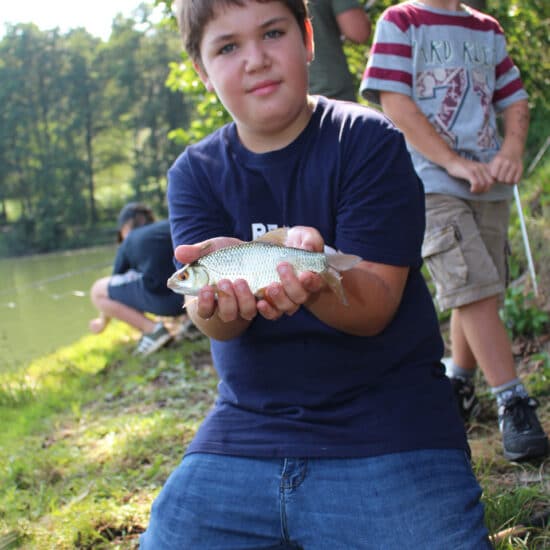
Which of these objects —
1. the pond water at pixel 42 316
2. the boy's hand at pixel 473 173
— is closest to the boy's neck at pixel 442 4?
the boy's hand at pixel 473 173

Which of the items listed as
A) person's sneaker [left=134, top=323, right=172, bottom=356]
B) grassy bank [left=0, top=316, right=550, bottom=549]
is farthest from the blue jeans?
person's sneaker [left=134, top=323, right=172, bottom=356]

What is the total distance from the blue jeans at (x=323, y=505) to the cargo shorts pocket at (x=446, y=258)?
1.03 m

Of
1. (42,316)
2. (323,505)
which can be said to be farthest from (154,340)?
(42,316)

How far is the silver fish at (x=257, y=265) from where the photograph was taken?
5.00ft

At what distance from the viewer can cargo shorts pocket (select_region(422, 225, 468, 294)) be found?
2.62 metres

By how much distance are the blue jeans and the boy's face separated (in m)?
1.01

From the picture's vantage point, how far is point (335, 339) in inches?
72.6

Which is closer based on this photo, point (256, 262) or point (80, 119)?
point (256, 262)

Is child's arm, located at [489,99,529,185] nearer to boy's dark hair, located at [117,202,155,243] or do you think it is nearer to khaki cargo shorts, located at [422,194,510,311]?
khaki cargo shorts, located at [422,194,510,311]

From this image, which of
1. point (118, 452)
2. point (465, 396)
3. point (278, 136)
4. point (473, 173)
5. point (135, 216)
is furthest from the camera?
point (135, 216)

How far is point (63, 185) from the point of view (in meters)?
49.1

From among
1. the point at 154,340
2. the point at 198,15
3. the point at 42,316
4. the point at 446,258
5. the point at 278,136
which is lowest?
the point at 42,316

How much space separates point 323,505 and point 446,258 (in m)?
1.35

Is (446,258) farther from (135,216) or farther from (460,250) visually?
(135,216)
